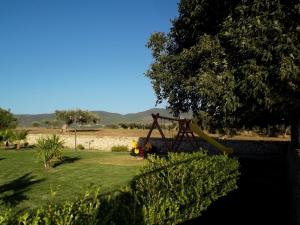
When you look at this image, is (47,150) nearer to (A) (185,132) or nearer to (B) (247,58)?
(A) (185,132)

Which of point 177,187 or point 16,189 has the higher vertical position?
point 177,187

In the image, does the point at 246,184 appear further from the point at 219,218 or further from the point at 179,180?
the point at 179,180

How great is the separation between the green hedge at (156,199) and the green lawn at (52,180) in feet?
9.30

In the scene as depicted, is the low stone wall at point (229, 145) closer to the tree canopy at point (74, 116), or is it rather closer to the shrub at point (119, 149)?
the shrub at point (119, 149)

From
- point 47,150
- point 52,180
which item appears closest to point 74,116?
point 47,150

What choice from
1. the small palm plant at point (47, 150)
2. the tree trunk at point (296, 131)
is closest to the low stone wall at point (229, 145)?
the tree trunk at point (296, 131)

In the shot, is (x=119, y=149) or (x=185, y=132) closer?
(x=185, y=132)

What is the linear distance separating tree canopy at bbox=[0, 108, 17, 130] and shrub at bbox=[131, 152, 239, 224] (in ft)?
125

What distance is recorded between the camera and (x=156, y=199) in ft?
24.6

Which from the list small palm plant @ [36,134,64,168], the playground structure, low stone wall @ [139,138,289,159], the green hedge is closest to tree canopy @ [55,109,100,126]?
low stone wall @ [139,138,289,159]

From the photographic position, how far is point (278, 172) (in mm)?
22594

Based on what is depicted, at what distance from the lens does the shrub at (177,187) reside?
738cm

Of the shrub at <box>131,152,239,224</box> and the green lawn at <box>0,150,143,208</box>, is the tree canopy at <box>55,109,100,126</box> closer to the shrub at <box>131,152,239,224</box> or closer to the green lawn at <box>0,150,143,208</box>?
the green lawn at <box>0,150,143,208</box>

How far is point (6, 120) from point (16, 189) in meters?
32.7
